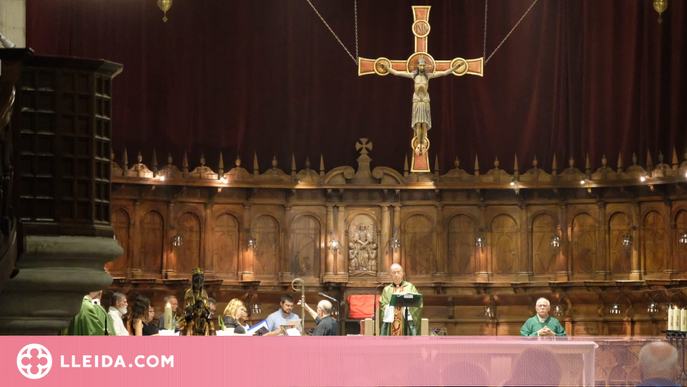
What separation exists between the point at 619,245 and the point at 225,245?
7.39m

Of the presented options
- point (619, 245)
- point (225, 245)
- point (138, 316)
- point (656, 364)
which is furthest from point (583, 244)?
point (656, 364)

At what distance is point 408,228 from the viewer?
61.9 feet

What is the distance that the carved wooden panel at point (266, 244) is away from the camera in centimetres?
1869

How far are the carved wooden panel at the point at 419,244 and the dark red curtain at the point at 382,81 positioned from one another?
5.56 feet

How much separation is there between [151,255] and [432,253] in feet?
17.4

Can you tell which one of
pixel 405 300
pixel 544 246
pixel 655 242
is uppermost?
pixel 655 242

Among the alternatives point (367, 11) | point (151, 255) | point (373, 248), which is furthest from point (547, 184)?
point (151, 255)

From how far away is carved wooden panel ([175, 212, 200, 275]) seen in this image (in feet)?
59.7

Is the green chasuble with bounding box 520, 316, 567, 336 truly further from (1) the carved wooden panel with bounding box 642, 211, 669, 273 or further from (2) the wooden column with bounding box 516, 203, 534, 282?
(2) the wooden column with bounding box 516, 203, 534, 282

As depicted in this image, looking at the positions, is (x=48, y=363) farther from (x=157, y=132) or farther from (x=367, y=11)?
(x=367, y=11)

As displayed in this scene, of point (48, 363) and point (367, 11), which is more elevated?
point (367, 11)

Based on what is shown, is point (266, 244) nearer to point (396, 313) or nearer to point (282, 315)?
point (282, 315)

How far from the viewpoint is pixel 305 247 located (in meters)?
18.8

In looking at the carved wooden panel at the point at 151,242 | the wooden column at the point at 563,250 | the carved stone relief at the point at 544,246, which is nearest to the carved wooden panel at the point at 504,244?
the carved stone relief at the point at 544,246
